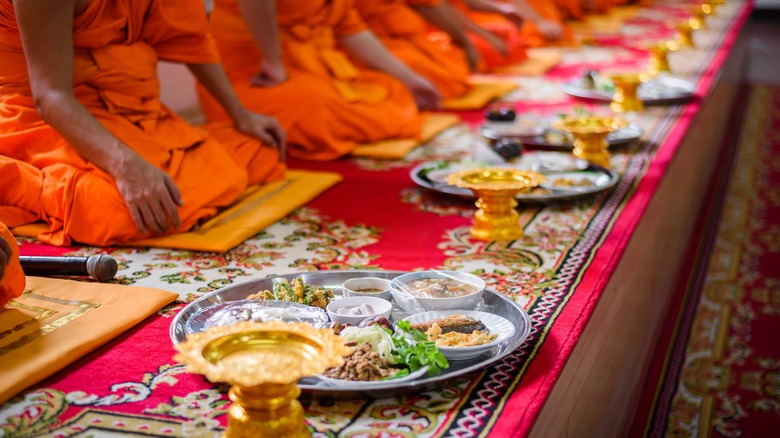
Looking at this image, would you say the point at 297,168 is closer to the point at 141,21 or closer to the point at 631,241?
the point at 141,21

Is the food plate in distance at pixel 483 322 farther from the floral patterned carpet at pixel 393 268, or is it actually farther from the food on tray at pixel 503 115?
the food on tray at pixel 503 115

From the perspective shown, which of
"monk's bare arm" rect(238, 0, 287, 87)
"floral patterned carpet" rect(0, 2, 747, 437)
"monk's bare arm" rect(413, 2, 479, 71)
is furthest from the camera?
"monk's bare arm" rect(413, 2, 479, 71)

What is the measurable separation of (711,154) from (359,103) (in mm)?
2238

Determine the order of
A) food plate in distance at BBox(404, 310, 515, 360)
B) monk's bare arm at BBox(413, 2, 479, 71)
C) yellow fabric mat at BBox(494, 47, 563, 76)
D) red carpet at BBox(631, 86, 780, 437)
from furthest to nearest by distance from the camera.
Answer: yellow fabric mat at BBox(494, 47, 563, 76)
monk's bare arm at BBox(413, 2, 479, 71)
red carpet at BBox(631, 86, 780, 437)
food plate in distance at BBox(404, 310, 515, 360)

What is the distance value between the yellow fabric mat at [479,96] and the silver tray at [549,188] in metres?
1.39

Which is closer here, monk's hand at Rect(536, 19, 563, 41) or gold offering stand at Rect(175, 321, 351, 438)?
gold offering stand at Rect(175, 321, 351, 438)

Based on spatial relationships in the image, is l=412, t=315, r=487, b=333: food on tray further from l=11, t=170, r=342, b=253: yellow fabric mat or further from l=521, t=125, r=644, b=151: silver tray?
l=521, t=125, r=644, b=151: silver tray

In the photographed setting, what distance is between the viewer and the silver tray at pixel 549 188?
2.69 metres

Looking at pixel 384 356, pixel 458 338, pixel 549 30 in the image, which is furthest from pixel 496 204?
pixel 549 30

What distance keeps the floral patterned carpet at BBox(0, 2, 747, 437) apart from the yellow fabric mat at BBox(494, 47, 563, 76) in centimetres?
126

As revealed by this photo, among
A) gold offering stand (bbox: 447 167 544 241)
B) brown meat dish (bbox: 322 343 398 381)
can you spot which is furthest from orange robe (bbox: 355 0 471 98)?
brown meat dish (bbox: 322 343 398 381)

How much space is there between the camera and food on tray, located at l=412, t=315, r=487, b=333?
1685 millimetres

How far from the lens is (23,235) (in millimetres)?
2449

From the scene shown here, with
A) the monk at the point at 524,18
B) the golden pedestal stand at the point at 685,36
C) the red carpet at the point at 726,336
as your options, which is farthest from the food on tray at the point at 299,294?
the golden pedestal stand at the point at 685,36
